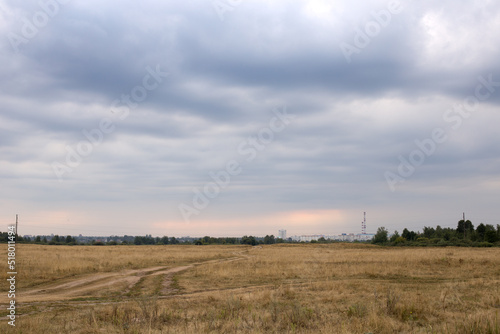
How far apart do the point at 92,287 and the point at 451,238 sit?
9199cm

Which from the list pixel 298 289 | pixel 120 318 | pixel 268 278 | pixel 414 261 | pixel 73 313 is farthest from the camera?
pixel 414 261

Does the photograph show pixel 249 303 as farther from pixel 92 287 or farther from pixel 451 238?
pixel 451 238

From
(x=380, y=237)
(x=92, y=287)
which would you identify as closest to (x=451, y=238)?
(x=380, y=237)

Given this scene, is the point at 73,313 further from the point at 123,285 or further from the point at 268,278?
the point at 268,278

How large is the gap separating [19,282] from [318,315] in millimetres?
21385

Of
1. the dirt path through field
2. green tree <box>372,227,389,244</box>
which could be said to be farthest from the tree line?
the dirt path through field

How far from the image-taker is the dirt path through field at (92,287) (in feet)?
69.4

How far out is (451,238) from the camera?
9488 centimetres

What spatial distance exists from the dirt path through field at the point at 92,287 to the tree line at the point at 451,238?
76.8 meters

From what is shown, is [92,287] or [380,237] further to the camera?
[380,237]

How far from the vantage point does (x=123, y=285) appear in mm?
25875

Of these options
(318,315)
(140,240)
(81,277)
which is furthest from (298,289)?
(140,240)

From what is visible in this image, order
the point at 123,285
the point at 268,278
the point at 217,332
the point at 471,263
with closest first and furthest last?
the point at 217,332
the point at 123,285
the point at 268,278
the point at 471,263

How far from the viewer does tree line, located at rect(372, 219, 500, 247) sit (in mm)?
86938
